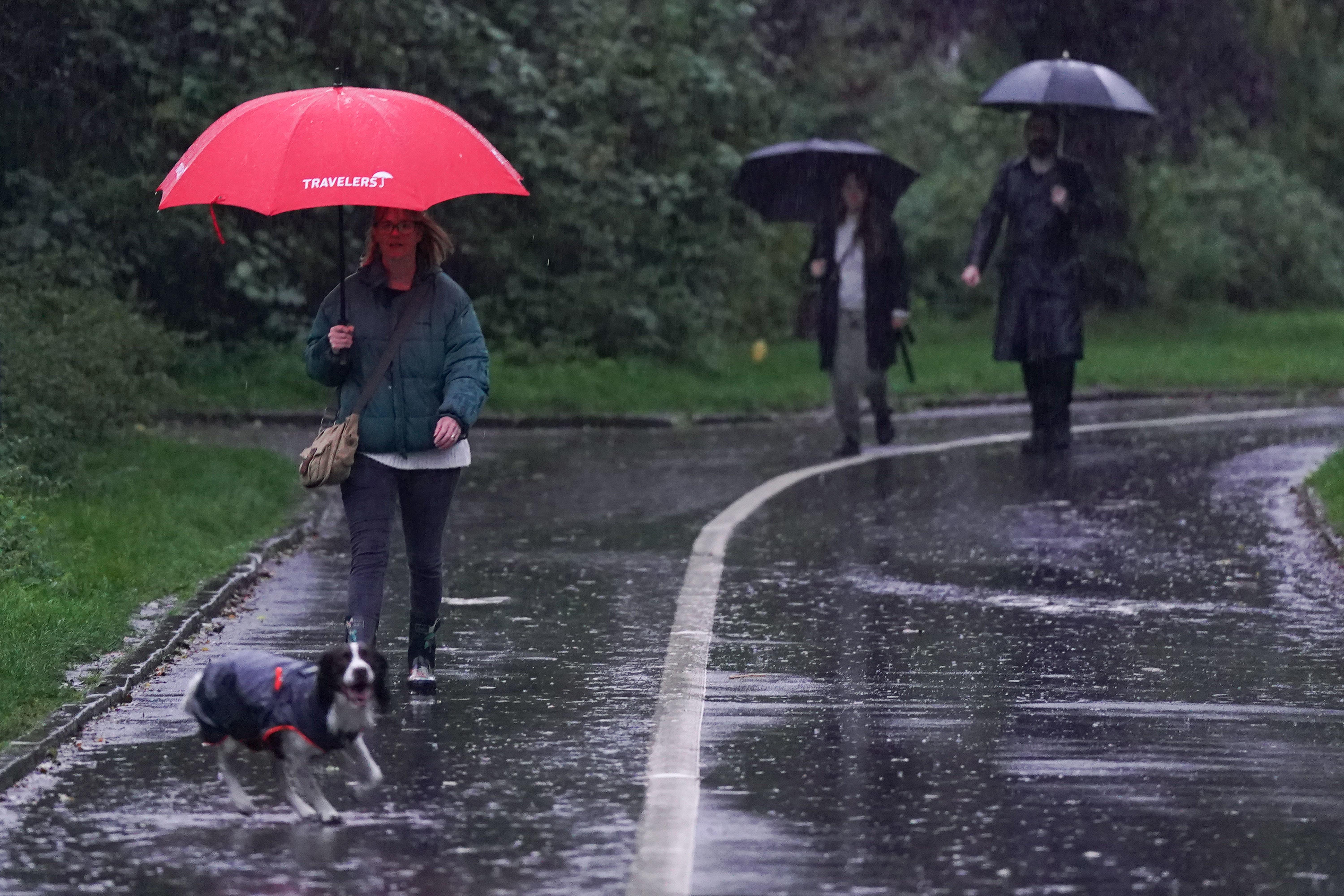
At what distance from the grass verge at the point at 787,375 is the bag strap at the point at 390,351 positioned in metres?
11.8

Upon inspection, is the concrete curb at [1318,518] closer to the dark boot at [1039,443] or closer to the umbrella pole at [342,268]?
the dark boot at [1039,443]

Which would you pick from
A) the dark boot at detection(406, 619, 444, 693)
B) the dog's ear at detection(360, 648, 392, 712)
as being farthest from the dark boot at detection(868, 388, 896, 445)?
the dog's ear at detection(360, 648, 392, 712)

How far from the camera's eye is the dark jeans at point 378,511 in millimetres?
8016

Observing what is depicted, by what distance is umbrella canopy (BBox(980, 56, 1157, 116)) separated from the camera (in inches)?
657

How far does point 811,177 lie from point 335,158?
12244mm

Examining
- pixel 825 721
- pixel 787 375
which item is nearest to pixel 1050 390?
pixel 787 375

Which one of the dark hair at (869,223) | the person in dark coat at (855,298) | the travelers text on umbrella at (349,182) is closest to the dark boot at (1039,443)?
the person in dark coat at (855,298)

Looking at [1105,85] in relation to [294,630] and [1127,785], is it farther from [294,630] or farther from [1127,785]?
[1127,785]

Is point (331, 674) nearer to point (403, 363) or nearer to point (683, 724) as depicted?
point (683, 724)

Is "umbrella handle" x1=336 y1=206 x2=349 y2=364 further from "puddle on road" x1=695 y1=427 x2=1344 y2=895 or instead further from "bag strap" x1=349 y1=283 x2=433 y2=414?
"puddle on road" x1=695 y1=427 x2=1344 y2=895

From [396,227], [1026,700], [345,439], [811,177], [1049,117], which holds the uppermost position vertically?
[1049,117]

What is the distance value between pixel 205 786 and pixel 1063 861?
2.40 metres

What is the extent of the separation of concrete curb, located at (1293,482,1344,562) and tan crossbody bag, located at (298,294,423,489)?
5.51m

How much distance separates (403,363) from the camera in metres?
7.92
